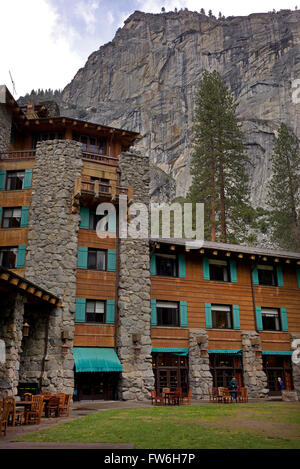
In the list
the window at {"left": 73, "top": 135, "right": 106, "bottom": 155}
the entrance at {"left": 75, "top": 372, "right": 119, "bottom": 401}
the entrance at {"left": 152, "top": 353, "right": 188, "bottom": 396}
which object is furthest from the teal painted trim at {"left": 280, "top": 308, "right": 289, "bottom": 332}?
the window at {"left": 73, "top": 135, "right": 106, "bottom": 155}

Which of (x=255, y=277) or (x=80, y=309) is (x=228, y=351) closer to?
(x=255, y=277)

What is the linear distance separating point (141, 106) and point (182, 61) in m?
19.3

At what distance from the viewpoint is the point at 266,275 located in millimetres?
28531

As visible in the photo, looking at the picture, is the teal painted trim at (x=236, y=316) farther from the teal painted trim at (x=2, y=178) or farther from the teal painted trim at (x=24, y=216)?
the teal painted trim at (x=2, y=178)

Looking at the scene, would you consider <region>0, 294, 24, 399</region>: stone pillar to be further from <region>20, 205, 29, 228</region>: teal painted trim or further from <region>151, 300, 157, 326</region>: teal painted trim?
<region>151, 300, 157, 326</region>: teal painted trim

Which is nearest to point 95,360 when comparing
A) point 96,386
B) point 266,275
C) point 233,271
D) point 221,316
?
point 96,386

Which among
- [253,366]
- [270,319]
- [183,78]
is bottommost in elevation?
[253,366]

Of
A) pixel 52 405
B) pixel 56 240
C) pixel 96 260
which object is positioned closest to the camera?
pixel 52 405

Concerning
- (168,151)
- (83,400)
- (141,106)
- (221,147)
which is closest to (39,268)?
(83,400)

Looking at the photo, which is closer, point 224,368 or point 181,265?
point 224,368

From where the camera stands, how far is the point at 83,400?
21.7m

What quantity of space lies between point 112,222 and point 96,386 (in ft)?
30.8

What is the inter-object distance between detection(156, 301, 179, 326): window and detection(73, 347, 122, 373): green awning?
148 inches
